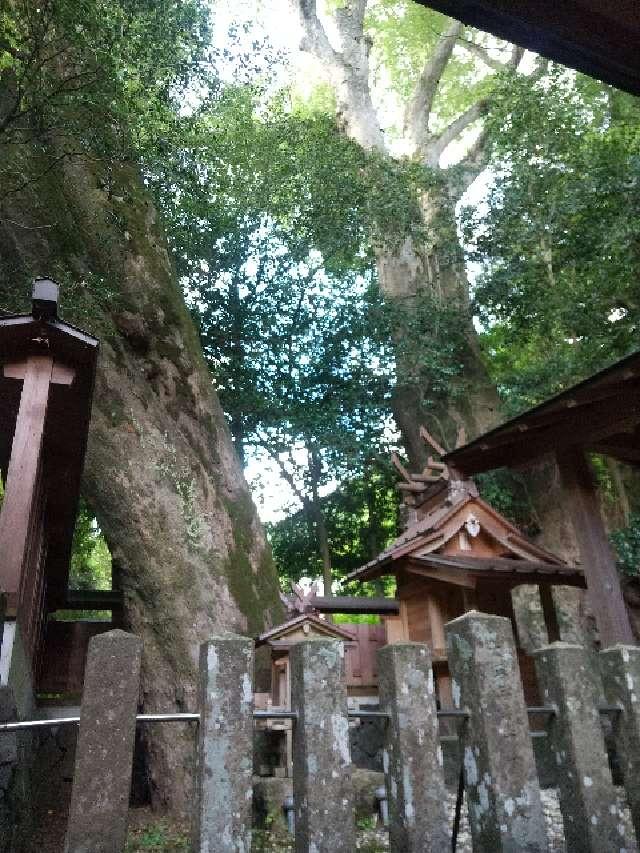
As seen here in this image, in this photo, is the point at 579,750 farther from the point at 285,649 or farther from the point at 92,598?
the point at 92,598

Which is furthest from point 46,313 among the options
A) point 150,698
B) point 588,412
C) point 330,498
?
point 330,498

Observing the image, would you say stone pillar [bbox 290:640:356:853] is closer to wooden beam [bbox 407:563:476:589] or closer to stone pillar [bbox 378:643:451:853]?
stone pillar [bbox 378:643:451:853]

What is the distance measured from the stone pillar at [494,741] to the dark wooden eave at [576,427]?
3.87 m

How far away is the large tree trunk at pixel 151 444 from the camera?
6320mm

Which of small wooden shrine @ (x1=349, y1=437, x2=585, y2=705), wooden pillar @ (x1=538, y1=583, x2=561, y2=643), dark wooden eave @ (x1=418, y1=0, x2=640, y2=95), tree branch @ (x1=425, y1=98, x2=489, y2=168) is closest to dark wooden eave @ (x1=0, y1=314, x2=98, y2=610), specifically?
dark wooden eave @ (x1=418, y1=0, x2=640, y2=95)

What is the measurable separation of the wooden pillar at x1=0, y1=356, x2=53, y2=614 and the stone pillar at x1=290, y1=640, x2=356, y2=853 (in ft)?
7.14

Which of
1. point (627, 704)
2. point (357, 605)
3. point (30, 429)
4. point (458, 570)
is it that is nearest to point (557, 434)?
point (458, 570)

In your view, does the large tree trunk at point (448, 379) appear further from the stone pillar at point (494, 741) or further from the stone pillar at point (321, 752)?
the stone pillar at point (321, 752)

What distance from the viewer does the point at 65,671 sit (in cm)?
759

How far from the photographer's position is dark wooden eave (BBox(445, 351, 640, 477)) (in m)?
5.49

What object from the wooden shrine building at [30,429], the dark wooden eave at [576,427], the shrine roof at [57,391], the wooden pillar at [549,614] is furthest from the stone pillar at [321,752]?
the wooden pillar at [549,614]

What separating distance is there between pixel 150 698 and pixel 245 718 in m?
4.92

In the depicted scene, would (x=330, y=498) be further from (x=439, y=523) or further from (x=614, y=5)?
(x=614, y=5)

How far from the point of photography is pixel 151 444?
23.6 ft
